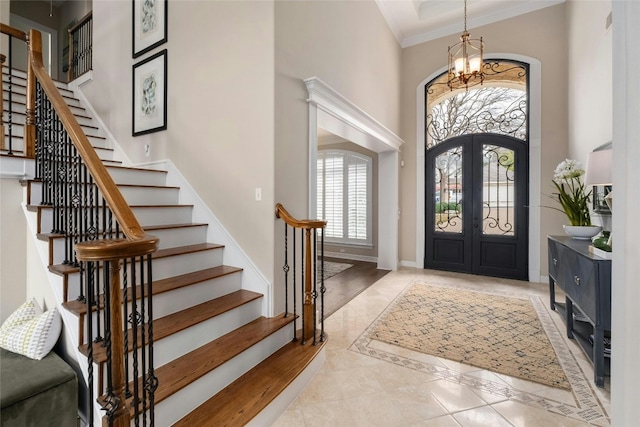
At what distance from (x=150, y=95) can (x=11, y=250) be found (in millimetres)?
2275

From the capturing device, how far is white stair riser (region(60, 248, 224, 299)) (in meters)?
2.34

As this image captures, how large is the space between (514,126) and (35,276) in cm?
630

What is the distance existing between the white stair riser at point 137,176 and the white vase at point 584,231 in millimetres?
4532

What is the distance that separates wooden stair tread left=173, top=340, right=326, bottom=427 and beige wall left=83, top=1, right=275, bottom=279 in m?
0.70

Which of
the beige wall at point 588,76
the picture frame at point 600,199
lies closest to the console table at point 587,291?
the picture frame at point 600,199

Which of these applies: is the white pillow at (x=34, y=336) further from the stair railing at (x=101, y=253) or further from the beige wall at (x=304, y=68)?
the beige wall at (x=304, y=68)

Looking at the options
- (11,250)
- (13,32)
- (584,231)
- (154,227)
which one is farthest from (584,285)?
(13,32)

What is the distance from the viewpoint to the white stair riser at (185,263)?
2.34m

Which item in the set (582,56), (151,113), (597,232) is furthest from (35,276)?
(582,56)

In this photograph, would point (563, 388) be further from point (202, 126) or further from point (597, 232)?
point (202, 126)

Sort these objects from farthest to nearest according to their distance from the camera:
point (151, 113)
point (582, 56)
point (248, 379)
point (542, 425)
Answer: point (582, 56) → point (151, 113) → point (248, 379) → point (542, 425)

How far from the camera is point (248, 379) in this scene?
1.97 metres

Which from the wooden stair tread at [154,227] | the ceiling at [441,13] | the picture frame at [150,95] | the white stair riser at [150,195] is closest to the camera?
the wooden stair tread at [154,227]

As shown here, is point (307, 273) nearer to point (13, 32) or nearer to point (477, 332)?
point (477, 332)
